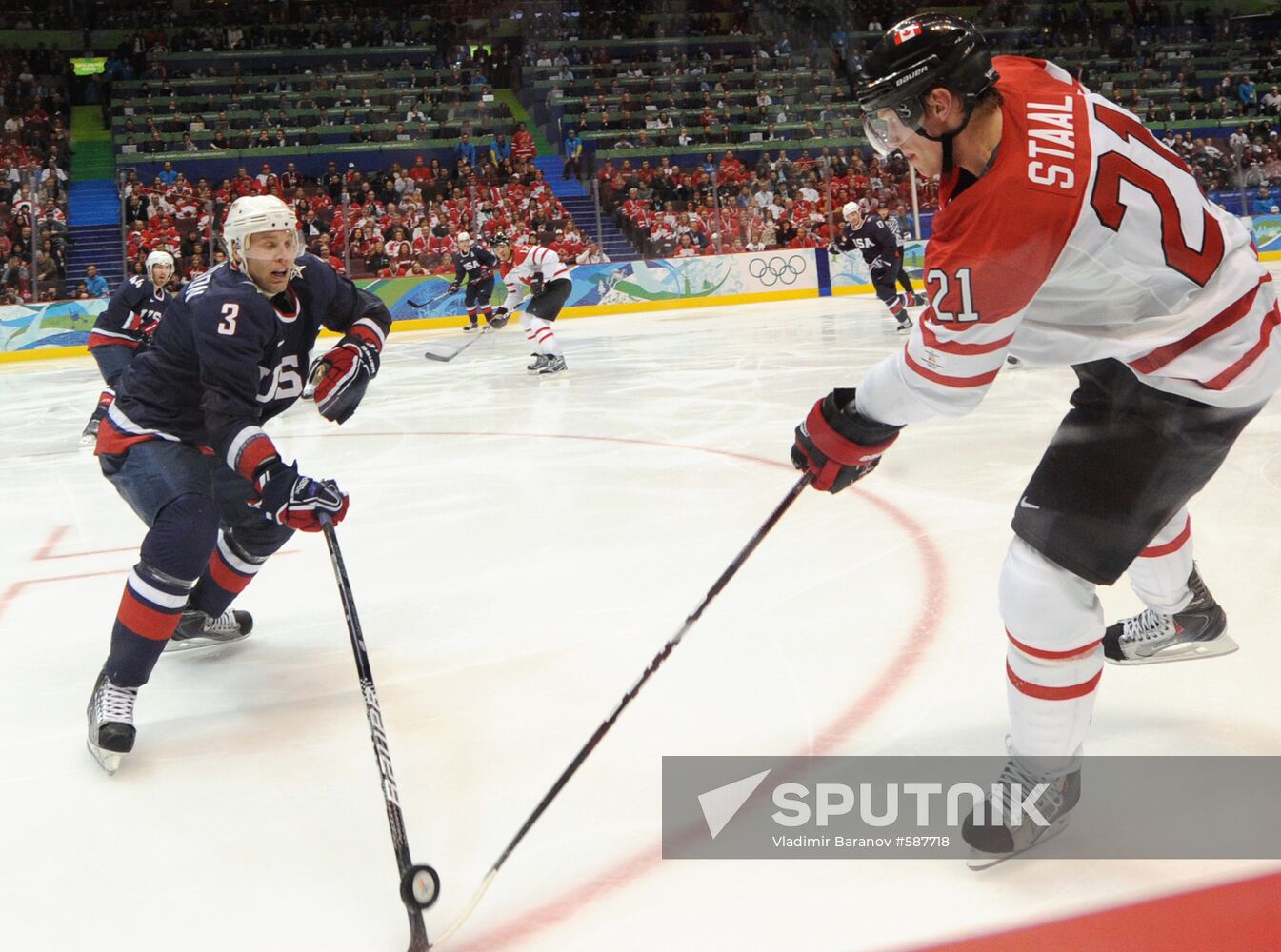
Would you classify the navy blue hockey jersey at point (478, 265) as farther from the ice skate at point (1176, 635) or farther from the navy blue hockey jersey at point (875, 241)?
the ice skate at point (1176, 635)

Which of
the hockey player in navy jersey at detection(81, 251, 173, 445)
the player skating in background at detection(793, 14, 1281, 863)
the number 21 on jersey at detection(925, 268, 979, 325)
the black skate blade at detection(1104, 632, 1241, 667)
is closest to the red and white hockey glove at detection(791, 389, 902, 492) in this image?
the player skating in background at detection(793, 14, 1281, 863)

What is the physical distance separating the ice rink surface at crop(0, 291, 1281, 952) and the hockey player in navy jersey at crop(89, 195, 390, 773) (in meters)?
0.23

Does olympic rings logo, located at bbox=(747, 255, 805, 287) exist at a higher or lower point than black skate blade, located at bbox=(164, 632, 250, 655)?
lower

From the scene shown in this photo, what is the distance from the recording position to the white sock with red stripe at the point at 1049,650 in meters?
1.54

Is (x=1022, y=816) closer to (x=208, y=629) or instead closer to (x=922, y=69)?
(x=922, y=69)

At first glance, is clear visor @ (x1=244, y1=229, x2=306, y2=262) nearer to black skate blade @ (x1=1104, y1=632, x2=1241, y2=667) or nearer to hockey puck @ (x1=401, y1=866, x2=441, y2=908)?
hockey puck @ (x1=401, y1=866, x2=441, y2=908)

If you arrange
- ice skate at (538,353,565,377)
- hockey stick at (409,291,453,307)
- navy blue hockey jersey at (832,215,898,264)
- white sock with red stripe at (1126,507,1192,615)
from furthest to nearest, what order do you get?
hockey stick at (409,291,453,307) → navy blue hockey jersey at (832,215,898,264) → ice skate at (538,353,565,377) → white sock with red stripe at (1126,507,1192,615)

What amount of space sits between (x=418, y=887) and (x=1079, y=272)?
3.87 ft

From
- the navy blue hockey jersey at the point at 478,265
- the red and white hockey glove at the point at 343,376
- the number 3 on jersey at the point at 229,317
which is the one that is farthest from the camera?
the navy blue hockey jersey at the point at 478,265

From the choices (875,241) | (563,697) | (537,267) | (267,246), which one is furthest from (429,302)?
(563,697)

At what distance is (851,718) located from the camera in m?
2.14

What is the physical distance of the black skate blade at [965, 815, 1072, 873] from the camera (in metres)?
1.60

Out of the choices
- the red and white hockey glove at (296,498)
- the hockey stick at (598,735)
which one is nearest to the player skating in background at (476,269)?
the red and white hockey glove at (296,498)

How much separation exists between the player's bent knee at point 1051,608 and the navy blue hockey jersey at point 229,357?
4.79 ft
